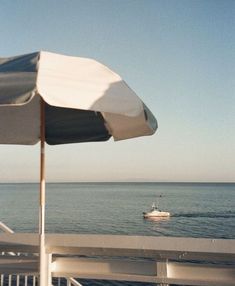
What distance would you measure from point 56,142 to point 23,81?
1.81 metres

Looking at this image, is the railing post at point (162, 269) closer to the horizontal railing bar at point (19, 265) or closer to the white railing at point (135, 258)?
the white railing at point (135, 258)

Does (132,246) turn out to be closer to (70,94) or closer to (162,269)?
(162,269)

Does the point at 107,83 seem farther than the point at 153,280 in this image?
Yes

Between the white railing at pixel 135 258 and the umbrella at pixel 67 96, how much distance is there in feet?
0.54

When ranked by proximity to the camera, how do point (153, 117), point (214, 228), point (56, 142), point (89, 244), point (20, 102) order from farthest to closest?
1. point (214, 228)
2. point (56, 142)
3. point (153, 117)
4. point (89, 244)
5. point (20, 102)

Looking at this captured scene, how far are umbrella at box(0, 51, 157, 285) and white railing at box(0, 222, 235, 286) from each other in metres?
0.16

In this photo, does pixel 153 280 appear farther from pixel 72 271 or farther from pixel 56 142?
pixel 56 142

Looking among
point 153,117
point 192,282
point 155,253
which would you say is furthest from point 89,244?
point 153,117

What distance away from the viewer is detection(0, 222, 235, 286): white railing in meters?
2.37

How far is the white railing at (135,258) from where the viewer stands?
2.37 meters

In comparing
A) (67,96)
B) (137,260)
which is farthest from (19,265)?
(67,96)

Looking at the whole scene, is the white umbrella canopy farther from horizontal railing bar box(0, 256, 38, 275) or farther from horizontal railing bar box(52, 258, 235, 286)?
horizontal railing bar box(0, 256, 38, 275)

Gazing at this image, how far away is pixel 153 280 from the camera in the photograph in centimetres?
247

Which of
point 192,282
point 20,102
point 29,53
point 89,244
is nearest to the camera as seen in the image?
point 20,102
